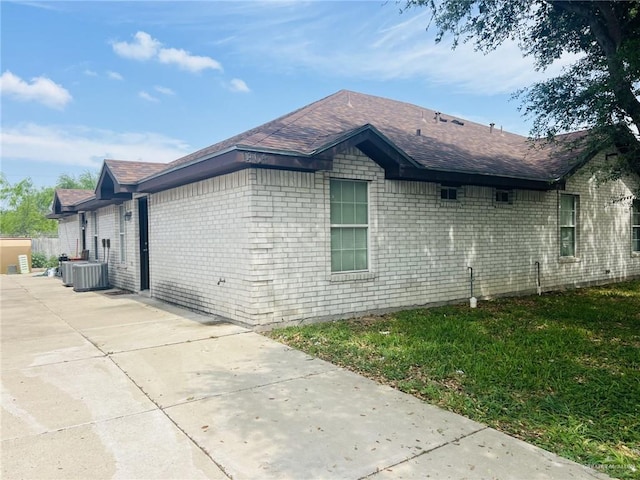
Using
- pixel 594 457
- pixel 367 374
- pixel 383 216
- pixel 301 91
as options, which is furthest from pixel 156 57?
pixel 594 457

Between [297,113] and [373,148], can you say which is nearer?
[373,148]

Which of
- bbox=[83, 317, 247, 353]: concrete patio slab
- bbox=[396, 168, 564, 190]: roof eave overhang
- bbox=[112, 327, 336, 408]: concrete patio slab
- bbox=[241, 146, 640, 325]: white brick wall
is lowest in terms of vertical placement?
bbox=[83, 317, 247, 353]: concrete patio slab

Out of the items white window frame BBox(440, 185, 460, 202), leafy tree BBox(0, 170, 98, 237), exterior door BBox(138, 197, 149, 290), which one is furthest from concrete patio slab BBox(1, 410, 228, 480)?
leafy tree BBox(0, 170, 98, 237)

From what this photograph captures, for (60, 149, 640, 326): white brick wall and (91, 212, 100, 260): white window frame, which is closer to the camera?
(60, 149, 640, 326): white brick wall

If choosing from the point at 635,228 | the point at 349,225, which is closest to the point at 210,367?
the point at 349,225

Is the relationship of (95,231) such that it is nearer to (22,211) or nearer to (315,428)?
(315,428)

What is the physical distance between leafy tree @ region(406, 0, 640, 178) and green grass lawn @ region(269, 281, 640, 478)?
12.3 ft

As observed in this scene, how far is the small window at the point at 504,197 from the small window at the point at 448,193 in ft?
5.15

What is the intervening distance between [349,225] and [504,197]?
16.8 feet

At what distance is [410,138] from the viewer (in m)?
10.7

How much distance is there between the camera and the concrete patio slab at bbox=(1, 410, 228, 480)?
9.42 ft

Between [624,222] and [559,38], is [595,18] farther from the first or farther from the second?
[624,222]

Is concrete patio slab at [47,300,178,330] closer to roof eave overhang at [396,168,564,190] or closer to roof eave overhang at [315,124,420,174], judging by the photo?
roof eave overhang at [315,124,420,174]

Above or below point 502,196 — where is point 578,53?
above
